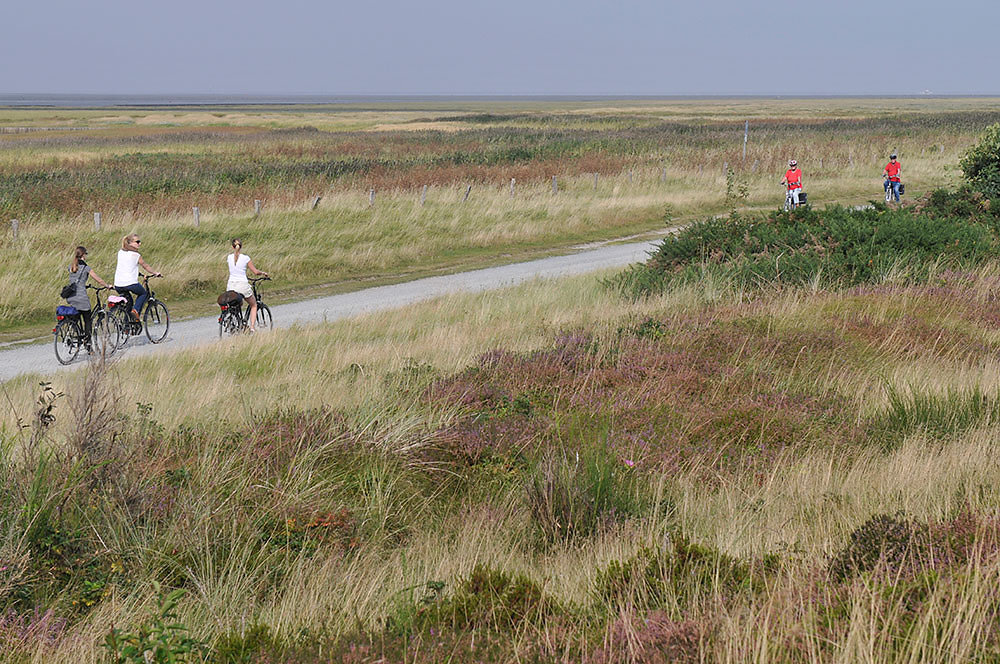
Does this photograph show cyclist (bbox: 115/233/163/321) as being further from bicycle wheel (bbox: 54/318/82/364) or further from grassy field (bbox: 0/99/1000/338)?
grassy field (bbox: 0/99/1000/338)

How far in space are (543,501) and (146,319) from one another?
11269mm

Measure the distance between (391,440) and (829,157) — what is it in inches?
1740

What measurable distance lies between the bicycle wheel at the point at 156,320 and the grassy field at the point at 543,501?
16.0ft

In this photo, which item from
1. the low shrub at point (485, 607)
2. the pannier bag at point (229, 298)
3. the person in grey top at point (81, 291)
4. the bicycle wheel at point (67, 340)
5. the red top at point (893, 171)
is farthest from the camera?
the red top at point (893, 171)

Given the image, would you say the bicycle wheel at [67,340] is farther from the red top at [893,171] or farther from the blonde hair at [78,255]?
the red top at [893,171]

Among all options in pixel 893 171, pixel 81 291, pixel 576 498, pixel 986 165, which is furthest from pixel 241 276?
pixel 893 171

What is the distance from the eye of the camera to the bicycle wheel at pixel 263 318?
14953 mm

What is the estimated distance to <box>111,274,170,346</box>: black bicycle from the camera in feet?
46.9

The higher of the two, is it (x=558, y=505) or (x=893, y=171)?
(x=893, y=171)

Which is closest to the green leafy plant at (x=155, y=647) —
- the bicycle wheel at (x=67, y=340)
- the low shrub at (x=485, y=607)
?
the low shrub at (x=485, y=607)

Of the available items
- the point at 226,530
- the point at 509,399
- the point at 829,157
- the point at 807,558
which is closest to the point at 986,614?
the point at 807,558

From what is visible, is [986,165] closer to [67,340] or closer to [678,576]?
[67,340]

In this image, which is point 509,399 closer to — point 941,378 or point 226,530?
point 226,530

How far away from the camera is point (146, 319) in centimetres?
1487
